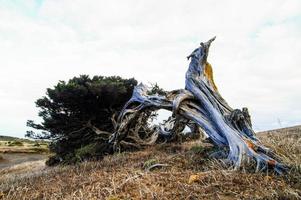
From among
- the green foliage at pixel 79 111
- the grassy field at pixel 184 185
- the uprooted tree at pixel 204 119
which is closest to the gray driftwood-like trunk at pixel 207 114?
the uprooted tree at pixel 204 119

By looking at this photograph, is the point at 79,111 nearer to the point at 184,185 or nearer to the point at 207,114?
the point at 207,114

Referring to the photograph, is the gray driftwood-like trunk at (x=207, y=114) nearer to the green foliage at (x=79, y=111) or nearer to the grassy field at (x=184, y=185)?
the grassy field at (x=184, y=185)

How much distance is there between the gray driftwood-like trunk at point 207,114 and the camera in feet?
21.9

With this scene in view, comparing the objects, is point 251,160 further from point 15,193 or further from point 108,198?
point 15,193

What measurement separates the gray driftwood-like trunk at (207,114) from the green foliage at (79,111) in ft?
9.27

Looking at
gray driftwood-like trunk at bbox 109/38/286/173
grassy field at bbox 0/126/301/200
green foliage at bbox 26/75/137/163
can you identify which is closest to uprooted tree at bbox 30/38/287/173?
gray driftwood-like trunk at bbox 109/38/286/173

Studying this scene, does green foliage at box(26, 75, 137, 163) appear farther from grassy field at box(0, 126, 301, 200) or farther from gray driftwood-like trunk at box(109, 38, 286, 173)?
grassy field at box(0, 126, 301, 200)

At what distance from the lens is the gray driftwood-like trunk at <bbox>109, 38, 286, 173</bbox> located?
21.9 feet

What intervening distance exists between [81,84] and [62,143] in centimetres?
265

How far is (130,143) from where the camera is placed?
12.7 m

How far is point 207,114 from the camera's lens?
338 inches

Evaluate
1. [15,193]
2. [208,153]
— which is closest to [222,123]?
[208,153]

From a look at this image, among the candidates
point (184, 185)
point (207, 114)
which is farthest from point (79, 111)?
point (184, 185)

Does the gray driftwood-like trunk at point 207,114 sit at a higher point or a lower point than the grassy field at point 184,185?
higher
